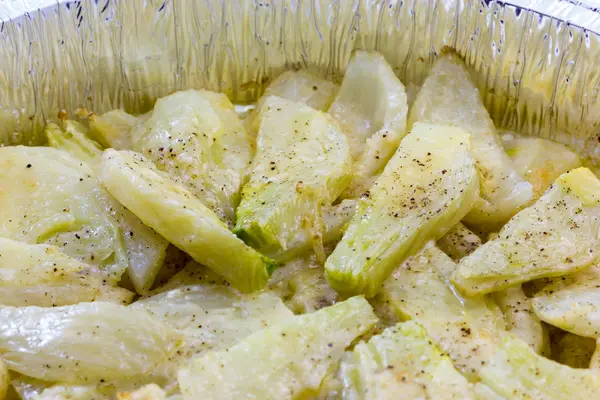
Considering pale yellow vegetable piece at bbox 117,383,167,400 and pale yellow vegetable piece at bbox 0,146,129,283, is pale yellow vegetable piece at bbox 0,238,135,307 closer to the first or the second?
pale yellow vegetable piece at bbox 0,146,129,283

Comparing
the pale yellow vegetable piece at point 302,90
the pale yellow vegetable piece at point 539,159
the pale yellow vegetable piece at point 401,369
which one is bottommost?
the pale yellow vegetable piece at point 401,369

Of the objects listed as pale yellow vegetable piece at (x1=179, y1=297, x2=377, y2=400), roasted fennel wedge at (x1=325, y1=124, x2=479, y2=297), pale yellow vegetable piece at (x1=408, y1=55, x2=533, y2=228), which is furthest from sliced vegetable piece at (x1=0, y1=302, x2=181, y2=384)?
pale yellow vegetable piece at (x1=408, y1=55, x2=533, y2=228)

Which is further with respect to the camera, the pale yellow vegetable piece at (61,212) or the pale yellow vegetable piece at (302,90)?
the pale yellow vegetable piece at (302,90)

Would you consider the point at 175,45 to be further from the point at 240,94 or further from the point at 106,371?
the point at 106,371

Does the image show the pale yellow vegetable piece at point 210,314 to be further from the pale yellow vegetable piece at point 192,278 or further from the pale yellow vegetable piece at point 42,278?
the pale yellow vegetable piece at point 42,278

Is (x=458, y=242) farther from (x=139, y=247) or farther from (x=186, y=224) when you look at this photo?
(x=139, y=247)

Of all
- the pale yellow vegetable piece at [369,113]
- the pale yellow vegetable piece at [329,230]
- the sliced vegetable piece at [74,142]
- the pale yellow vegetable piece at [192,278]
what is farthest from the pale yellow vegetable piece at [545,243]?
the sliced vegetable piece at [74,142]

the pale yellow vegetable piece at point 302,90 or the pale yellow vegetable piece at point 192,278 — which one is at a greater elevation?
the pale yellow vegetable piece at point 302,90
